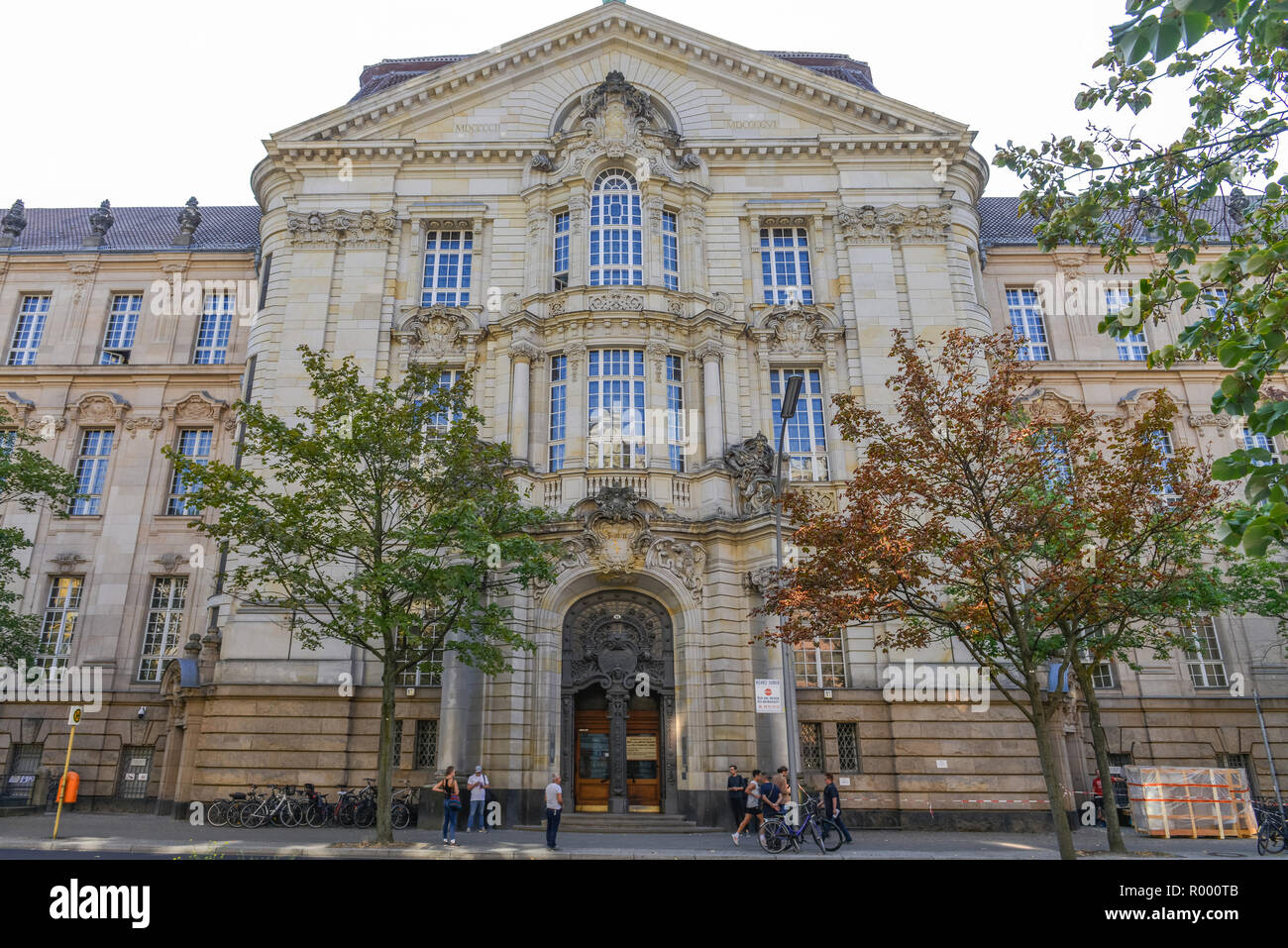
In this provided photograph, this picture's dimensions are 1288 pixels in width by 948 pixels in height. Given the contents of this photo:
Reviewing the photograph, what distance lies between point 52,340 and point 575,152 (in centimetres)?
2389

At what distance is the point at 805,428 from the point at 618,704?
1044cm

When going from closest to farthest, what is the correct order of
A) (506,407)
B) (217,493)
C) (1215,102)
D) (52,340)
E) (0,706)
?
(1215,102) < (217,493) < (506,407) < (0,706) < (52,340)

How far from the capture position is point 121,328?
3581 cm

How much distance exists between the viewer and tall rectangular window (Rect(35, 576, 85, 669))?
3092cm

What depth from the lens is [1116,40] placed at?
18.2 ft

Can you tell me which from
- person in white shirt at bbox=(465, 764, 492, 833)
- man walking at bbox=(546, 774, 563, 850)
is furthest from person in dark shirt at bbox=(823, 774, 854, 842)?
person in white shirt at bbox=(465, 764, 492, 833)

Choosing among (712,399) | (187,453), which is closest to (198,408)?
(187,453)

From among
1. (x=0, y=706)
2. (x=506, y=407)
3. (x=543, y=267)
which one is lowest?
(x=0, y=706)

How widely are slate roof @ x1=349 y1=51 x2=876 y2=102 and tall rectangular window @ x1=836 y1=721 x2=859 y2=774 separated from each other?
2631cm

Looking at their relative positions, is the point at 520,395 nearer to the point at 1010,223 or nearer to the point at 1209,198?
Answer: the point at 1209,198

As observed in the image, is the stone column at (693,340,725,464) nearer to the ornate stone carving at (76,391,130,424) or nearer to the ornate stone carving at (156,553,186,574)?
the ornate stone carving at (156,553,186,574)
